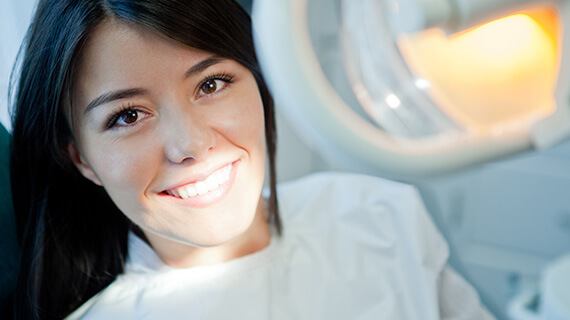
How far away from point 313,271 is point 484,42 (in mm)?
481

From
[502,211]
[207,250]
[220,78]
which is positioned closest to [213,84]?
[220,78]

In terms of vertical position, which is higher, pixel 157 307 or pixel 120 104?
pixel 120 104

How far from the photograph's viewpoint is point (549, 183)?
→ 122cm

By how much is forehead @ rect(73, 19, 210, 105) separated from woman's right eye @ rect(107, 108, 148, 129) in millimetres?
32

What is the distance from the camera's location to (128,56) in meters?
0.61

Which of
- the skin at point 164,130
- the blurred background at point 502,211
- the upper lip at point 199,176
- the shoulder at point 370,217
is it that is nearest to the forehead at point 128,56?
the skin at point 164,130

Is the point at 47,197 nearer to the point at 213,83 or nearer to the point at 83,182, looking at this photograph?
the point at 83,182

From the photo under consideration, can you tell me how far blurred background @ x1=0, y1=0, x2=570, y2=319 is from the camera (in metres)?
1.21

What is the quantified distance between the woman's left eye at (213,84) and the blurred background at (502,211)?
1.41 feet

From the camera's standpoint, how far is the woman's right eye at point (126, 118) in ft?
2.10

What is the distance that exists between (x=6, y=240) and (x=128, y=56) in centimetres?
32

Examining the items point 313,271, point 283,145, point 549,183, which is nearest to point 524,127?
point 313,271

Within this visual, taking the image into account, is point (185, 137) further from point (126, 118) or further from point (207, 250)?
point (207, 250)

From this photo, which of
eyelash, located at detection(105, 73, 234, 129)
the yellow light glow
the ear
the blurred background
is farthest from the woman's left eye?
the blurred background
